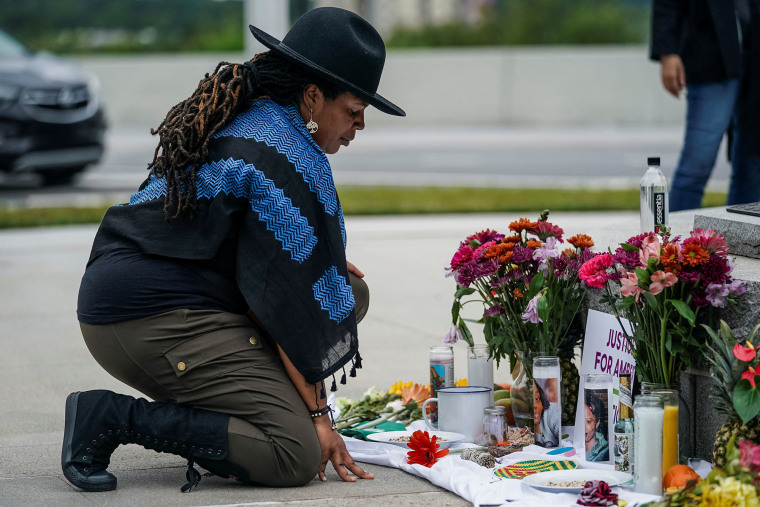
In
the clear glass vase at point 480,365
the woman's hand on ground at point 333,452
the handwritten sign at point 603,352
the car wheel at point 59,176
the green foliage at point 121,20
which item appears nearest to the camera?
the woman's hand on ground at point 333,452

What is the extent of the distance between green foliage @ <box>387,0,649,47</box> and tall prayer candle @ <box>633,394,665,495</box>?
19.3 meters

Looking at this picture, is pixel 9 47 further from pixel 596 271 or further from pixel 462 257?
pixel 596 271

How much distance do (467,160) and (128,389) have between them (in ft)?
34.2

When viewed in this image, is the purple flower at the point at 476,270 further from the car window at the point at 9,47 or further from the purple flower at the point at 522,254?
the car window at the point at 9,47

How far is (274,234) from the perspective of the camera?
320 cm

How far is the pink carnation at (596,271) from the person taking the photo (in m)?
3.29

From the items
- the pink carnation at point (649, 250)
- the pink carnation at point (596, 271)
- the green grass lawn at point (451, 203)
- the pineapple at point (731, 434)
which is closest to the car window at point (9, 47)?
the green grass lawn at point (451, 203)

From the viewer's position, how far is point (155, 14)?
2381 centimetres

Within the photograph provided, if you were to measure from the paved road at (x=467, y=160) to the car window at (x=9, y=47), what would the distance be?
1.40 metres

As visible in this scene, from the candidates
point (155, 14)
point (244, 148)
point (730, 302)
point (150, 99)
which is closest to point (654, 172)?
point (730, 302)

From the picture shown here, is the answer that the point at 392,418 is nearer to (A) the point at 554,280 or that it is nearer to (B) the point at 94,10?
(A) the point at 554,280

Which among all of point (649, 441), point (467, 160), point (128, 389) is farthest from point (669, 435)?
point (467, 160)

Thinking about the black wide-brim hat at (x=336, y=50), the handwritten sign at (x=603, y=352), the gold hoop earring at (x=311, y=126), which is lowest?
the handwritten sign at (x=603, y=352)

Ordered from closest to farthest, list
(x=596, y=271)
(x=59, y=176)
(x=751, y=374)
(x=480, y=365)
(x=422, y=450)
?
(x=751, y=374), (x=596, y=271), (x=422, y=450), (x=480, y=365), (x=59, y=176)
